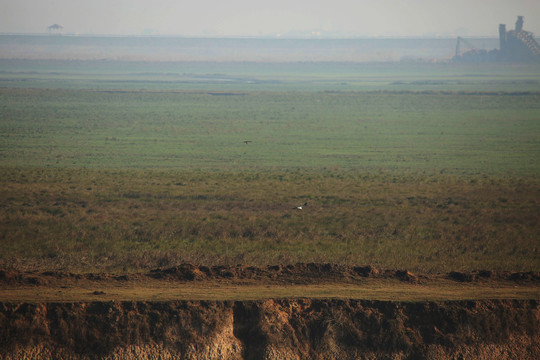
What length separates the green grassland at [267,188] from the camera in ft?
65.6

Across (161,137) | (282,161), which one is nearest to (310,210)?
(282,161)

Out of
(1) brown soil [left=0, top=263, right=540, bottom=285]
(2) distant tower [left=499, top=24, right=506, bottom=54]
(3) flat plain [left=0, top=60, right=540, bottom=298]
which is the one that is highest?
Result: (2) distant tower [left=499, top=24, right=506, bottom=54]

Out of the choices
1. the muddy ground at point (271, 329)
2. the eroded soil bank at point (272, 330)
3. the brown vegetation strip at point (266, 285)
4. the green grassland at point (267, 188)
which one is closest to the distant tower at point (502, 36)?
the green grassland at point (267, 188)

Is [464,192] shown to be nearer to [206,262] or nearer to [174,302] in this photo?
[206,262]

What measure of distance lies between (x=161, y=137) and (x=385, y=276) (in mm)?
41059

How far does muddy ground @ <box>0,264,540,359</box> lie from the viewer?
39.1ft

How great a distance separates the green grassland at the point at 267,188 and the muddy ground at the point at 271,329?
5328 millimetres

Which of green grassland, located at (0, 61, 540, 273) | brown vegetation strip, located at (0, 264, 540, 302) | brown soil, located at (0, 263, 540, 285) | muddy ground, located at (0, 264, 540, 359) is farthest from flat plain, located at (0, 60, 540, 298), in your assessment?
muddy ground, located at (0, 264, 540, 359)

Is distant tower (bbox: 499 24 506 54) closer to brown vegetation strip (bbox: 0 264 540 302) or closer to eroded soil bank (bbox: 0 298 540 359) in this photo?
brown vegetation strip (bbox: 0 264 540 302)

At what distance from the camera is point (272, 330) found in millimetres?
12188

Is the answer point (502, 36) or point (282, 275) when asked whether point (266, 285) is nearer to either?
point (282, 275)

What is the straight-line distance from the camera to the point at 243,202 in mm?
27750

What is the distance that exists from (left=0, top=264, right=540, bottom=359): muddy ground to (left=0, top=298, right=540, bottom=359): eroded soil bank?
0.06 feet

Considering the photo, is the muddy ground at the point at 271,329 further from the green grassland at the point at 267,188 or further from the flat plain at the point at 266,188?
the green grassland at the point at 267,188
